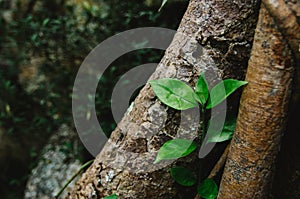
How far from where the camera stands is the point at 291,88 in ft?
2.37

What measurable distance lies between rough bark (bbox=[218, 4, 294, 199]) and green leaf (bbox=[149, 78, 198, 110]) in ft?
0.37

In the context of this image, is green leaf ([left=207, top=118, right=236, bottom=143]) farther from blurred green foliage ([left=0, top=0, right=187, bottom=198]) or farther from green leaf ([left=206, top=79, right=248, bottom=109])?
blurred green foliage ([left=0, top=0, right=187, bottom=198])

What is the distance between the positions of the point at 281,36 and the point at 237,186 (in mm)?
323

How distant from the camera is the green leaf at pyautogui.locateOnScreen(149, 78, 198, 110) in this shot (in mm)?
818

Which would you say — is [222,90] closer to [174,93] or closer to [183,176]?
[174,93]

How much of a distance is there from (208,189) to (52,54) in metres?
1.24

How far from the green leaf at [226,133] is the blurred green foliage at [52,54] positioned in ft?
2.29

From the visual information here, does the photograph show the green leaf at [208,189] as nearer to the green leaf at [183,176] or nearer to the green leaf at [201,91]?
the green leaf at [183,176]

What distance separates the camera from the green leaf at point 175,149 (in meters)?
0.81

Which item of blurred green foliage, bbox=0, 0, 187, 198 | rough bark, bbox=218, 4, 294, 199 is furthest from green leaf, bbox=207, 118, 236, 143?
blurred green foliage, bbox=0, 0, 187, 198

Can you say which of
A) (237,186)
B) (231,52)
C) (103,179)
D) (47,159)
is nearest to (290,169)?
(237,186)

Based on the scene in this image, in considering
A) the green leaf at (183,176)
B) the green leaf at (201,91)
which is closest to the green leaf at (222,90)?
the green leaf at (201,91)

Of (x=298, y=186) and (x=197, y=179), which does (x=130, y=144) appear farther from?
(x=298, y=186)

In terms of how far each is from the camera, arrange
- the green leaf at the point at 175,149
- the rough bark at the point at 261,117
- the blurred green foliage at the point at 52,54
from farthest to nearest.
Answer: the blurred green foliage at the point at 52,54
the green leaf at the point at 175,149
the rough bark at the point at 261,117
